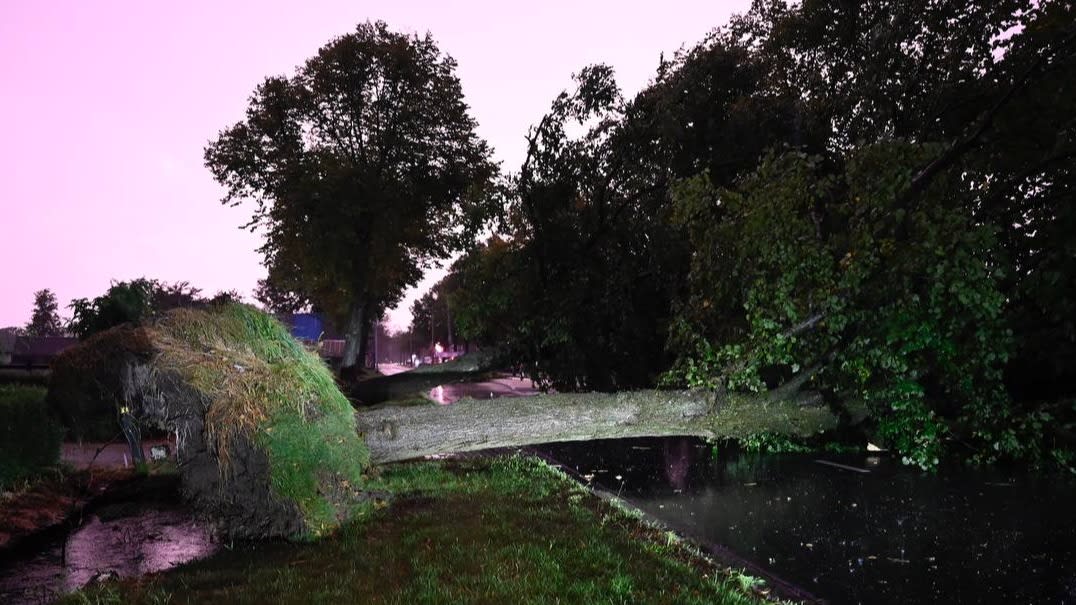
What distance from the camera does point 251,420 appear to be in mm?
5098

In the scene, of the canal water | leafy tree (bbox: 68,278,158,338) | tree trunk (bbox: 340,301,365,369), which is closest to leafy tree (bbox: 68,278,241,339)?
leafy tree (bbox: 68,278,158,338)

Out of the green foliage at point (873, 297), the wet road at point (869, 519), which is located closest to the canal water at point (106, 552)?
the wet road at point (869, 519)

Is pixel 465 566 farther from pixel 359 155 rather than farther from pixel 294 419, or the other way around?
A: pixel 359 155

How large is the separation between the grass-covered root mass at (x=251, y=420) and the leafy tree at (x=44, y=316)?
4747 inches

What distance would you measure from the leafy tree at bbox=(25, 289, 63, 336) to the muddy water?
391 feet

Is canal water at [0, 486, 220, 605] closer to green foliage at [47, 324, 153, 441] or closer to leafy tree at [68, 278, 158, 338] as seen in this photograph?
green foliage at [47, 324, 153, 441]

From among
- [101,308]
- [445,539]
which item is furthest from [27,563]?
[101,308]

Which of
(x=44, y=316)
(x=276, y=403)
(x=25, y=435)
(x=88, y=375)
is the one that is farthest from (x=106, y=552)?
(x=44, y=316)

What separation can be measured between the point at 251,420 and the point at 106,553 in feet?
6.51

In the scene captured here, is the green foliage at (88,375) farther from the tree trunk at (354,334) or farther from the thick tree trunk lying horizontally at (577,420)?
the tree trunk at (354,334)

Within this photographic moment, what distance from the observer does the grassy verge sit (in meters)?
3.90

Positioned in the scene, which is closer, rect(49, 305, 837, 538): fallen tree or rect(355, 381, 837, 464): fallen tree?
rect(49, 305, 837, 538): fallen tree

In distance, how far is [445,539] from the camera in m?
5.10

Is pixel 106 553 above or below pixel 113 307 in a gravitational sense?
below
